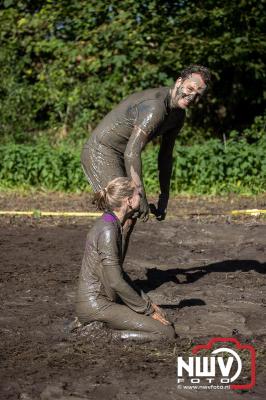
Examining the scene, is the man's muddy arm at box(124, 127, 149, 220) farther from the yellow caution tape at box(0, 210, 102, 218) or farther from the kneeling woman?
the yellow caution tape at box(0, 210, 102, 218)

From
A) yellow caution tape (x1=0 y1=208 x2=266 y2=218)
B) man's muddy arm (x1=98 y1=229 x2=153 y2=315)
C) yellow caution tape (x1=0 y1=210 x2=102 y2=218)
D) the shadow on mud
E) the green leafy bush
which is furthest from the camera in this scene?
the green leafy bush

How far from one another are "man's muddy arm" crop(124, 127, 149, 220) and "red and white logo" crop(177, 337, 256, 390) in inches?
50.9

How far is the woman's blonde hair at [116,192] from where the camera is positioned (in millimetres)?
5797

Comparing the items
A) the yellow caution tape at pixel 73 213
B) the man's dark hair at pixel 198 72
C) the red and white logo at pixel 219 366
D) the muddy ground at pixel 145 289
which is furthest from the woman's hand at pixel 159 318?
Result: the yellow caution tape at pixel 73 213

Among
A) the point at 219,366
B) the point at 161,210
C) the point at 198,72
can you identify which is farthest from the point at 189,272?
the point at 219,366

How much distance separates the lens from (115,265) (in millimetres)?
5719

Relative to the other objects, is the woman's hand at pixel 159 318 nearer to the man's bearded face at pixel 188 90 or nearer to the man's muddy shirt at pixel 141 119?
the man's muddy shirt at pixel 141 119

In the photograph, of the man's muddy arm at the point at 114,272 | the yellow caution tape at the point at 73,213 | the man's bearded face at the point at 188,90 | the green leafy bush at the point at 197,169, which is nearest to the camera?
the man's muddy arm at the point at 114,272

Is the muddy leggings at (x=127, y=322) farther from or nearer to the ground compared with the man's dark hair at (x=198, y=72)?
nearer to the ground

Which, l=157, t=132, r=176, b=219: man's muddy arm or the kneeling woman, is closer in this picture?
the kneeling woman

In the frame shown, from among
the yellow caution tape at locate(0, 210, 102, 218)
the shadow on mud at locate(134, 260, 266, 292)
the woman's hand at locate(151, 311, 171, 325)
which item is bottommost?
the yellow caution tape at locate(0, 210, 102, 218)

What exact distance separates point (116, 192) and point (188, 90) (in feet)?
4.14

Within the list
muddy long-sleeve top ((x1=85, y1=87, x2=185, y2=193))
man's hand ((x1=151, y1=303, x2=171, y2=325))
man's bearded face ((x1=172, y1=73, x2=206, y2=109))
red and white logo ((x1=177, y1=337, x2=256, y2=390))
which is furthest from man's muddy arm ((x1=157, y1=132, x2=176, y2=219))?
red and white logo ((x1=177, y1=337, x2=256, y2=390))

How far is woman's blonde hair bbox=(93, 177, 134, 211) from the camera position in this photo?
5797 millimetres
